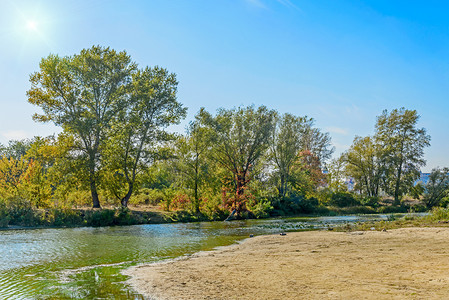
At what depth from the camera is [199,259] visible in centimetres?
1109

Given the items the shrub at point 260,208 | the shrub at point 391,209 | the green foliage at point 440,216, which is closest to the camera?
the green foliage at point 440,216

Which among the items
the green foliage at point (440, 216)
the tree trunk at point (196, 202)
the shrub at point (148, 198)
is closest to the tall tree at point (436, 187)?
the green foliage at point (440, 216)

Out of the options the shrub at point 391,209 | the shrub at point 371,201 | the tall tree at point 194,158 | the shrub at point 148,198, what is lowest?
the shrub at point 391,209

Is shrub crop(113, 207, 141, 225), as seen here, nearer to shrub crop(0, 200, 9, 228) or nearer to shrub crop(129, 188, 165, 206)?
shrub crop(0, 200, 9, 228)

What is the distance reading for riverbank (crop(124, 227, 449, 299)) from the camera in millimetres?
6379

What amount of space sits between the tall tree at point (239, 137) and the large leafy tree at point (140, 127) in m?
5.03

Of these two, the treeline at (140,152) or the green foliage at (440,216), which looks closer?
the green foliage at (440,216)

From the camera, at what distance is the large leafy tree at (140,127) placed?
32.8 meters

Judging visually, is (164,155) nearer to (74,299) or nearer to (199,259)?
(199,259)

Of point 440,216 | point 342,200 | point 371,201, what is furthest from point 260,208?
point 371,201

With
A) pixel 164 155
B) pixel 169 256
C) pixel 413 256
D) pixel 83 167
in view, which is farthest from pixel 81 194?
pixel 413 256

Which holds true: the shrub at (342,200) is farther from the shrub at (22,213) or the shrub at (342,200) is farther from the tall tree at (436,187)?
the shrub at (22,213)

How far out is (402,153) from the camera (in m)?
55.5

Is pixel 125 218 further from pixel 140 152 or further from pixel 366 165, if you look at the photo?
pixel 366 165
